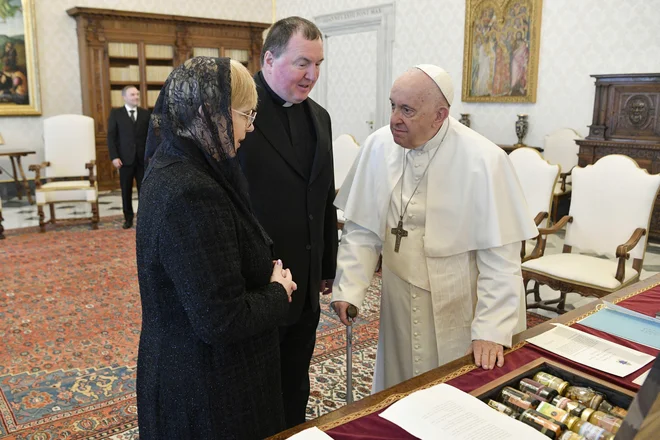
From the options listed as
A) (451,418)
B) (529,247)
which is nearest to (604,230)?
(529,247)

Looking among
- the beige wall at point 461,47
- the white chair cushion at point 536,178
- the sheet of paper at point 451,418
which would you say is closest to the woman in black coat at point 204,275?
the sheet of paper at point 451,418

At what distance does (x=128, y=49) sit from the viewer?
1018cm

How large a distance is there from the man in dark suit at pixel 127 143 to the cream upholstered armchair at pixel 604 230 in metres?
5.22

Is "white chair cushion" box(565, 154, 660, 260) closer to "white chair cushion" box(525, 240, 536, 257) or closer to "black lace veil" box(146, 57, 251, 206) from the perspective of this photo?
"white chair cushion" box(525, 240, 536, 257)

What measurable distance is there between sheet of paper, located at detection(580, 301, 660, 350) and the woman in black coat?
3.54 ft

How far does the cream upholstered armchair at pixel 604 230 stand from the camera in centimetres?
376

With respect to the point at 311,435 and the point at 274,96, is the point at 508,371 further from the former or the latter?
the point at 274,96

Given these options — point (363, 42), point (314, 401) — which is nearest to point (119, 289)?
point (314, 401)

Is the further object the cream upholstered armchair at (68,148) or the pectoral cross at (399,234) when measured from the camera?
the cream upholstered armchair at (68,148)

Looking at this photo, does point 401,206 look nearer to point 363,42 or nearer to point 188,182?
point 188,182

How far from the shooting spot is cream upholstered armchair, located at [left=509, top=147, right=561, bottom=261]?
4559mm

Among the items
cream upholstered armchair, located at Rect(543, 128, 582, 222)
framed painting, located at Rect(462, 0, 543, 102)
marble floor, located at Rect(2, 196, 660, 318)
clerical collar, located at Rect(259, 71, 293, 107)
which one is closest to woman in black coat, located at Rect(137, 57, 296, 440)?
clerical collar, located at Rect(259, 71, 293, 107)

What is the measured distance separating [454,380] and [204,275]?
72 cm

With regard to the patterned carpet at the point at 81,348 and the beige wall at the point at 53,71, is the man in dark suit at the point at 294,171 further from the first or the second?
the beige wall at the point at 53,71
